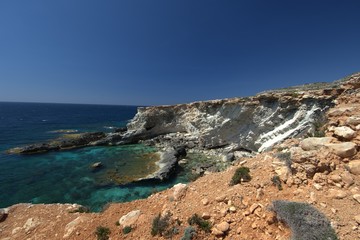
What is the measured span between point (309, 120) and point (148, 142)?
28.4 m

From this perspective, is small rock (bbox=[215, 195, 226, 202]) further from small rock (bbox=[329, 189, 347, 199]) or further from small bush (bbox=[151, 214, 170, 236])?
small rock (bbox=[329, 189, 347, 199])

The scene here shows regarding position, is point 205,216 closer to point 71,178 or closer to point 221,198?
point 221,198

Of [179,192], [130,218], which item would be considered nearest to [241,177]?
[179,192]

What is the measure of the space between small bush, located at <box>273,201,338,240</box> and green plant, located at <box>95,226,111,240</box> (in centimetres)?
672

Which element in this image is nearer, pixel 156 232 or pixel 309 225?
pixel 309 225

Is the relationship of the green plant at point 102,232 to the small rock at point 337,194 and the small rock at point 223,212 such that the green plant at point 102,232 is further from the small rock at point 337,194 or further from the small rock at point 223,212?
the small rock at point 337,194

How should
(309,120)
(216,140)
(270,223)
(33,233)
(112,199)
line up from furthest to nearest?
(216,140), (309,120), (112,199), (33,233), (270,223)

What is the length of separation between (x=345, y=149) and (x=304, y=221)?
3667mm

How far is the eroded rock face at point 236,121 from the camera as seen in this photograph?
2141 centimetres

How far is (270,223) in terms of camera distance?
19.5ft

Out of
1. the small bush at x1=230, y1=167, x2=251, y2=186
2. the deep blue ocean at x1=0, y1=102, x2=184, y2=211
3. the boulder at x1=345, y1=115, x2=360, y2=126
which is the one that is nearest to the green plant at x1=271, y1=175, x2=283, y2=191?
the small bush at x1=230, y1=167, x2=251, y2=186

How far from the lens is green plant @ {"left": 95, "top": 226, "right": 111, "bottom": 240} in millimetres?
7813

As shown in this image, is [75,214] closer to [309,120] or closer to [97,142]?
[309,120]

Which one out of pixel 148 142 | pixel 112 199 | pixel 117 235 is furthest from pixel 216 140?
pixel 117 235
